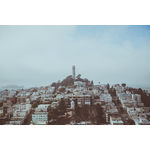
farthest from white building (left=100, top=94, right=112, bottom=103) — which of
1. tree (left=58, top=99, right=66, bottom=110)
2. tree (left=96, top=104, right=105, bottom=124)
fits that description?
tree (left=58, top=99, right=66, bottom=110)

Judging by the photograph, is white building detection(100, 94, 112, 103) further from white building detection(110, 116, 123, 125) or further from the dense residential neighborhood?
white building detection(110, 116, 123, 125)

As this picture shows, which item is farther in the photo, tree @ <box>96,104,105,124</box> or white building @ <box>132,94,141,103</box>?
white building @ <box>132,94,141,103</box>

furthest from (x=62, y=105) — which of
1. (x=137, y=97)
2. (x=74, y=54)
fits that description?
(x=137, y=97)

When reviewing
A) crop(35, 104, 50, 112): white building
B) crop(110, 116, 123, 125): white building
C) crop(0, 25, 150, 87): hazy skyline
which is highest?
crop(0, 25, 150, 87): hazy skyline

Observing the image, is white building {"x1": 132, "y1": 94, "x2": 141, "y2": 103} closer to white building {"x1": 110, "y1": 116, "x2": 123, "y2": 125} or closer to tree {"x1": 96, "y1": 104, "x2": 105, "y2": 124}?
white building {"x1": 110, "y1": 116, "x2": 123, "y2": 125}

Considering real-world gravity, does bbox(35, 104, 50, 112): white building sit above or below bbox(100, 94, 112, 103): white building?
below

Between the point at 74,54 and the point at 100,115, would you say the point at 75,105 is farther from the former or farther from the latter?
the point at 74,54
